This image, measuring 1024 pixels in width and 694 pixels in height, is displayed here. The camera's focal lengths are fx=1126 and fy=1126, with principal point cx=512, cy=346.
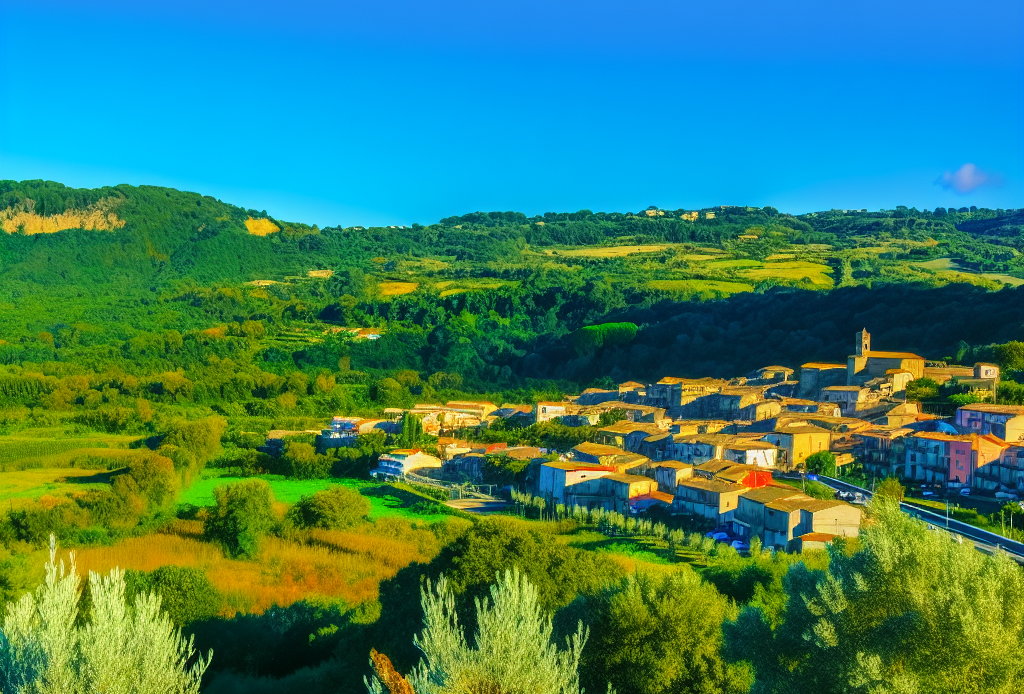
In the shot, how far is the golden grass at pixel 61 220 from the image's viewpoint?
3878 inches

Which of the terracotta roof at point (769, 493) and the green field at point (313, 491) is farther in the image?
the green field at point (313, 491)

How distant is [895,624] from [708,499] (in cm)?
1523

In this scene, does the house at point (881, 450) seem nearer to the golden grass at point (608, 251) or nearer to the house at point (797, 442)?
the house at point (797, 442)

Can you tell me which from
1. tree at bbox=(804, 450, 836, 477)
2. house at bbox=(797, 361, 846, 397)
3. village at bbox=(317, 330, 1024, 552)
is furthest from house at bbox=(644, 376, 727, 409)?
tree at bbox=(804, 450, 836, 477)

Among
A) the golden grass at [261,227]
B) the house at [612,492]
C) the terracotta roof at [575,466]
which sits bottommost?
the house at [612,492]

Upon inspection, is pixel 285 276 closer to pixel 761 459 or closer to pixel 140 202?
pixel 140 202

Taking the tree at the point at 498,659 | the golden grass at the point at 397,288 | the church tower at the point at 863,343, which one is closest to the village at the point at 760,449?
the church tower at the point at 863,343

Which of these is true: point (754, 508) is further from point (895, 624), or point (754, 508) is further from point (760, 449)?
point (895, 624)

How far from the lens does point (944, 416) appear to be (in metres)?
31.9

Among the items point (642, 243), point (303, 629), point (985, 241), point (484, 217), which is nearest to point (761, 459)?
point (303, 629)

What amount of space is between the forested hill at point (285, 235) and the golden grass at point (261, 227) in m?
0.17

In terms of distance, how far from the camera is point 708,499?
25.1m

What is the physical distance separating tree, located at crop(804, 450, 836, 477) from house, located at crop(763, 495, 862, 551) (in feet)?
20.4

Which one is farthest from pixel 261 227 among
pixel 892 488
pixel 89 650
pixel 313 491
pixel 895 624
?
pixel 895 624
